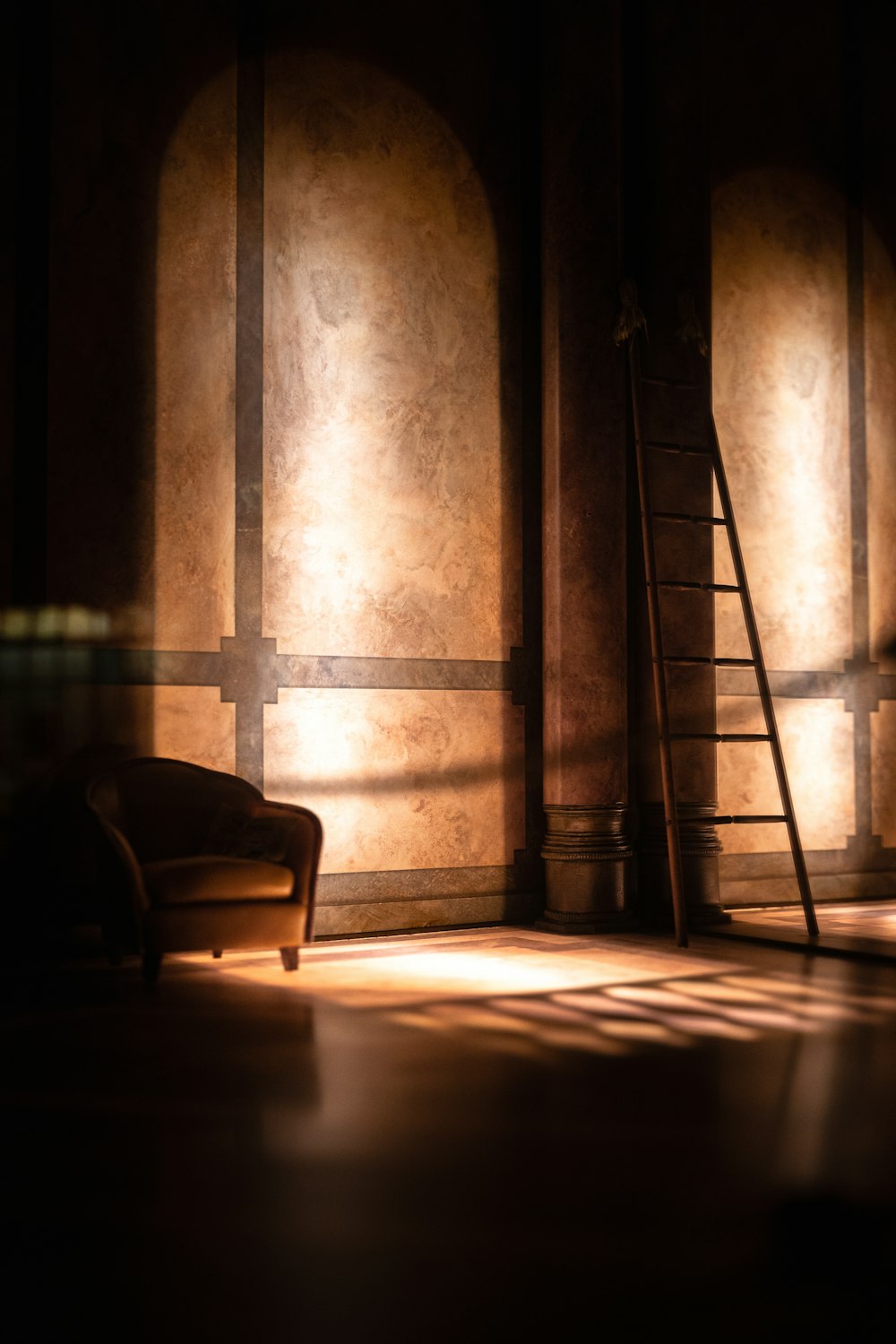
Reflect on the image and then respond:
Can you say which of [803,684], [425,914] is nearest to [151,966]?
[425,914]

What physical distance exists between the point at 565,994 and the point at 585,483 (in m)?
2.59

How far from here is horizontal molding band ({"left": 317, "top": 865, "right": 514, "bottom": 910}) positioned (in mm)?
5500

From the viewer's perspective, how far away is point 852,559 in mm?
7062

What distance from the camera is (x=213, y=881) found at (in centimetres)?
432

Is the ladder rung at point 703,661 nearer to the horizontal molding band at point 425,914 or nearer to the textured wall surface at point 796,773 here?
the textured wall surface at point 796,773

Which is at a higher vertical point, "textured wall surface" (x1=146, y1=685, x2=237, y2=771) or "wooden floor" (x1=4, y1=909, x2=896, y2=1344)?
"textured wall surface" (x1=146, y1=685, x2=237, y2=771)

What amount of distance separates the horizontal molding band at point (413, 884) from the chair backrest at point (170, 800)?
2.50 feet

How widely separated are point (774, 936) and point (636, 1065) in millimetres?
2402

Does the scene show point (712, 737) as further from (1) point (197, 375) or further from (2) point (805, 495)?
(1) point (197, 375)

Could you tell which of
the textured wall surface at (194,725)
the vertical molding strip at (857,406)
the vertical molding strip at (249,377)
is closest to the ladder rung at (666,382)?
the vertical molding strip at (857,406)

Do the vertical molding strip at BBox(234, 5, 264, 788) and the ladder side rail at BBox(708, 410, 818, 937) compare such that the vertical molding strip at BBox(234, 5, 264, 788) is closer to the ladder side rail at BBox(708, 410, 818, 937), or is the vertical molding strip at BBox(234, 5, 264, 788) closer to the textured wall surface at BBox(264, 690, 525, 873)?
the textured wall surface at BBox(264, 690, 525, 873)

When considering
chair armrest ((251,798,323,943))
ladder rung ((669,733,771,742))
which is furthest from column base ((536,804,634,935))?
chair armrest ((251,798,323,943))

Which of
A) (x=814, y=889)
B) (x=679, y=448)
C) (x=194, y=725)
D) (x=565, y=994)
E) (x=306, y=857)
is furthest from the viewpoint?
(x=814, y=889)

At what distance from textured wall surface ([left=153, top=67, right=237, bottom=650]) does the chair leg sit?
144 centimetres
